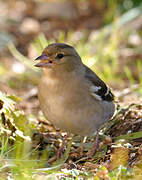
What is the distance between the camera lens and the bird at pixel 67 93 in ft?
13.7

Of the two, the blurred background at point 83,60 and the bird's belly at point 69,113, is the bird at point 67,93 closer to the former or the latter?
the bird's belly at point 69,113

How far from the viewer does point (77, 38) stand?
8.72 metres

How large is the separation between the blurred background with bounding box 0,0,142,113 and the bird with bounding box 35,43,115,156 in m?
1.27

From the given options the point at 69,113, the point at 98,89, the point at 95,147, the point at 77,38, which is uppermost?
the point at 77,38

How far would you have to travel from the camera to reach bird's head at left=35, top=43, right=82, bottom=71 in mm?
4188

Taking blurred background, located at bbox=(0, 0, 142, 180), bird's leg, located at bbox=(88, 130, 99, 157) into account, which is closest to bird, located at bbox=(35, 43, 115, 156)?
bird's leg, located at bbox=(88, 130, 99, 157)

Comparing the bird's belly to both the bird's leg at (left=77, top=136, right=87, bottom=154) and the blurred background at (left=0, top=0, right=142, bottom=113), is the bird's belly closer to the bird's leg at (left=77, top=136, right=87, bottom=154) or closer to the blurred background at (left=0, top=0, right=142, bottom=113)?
the bird's leg at (left=77, top=136, right=87, bottom=154)

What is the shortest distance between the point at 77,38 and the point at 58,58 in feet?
14.8

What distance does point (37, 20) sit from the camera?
32.2 ft

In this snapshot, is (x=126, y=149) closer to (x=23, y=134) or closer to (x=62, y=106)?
(x=62, y=106)

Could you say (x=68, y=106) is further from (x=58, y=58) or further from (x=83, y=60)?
(x=83, y=60)

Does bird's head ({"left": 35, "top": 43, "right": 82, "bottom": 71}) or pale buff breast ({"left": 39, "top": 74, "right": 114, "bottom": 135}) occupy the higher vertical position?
bird's head ({"left": 35, "top": 43, "right": 82, "bottom": 71})

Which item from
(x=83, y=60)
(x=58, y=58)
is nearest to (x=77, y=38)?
(x=83, y=60)

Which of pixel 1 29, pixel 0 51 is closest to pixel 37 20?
pixel 1 29
